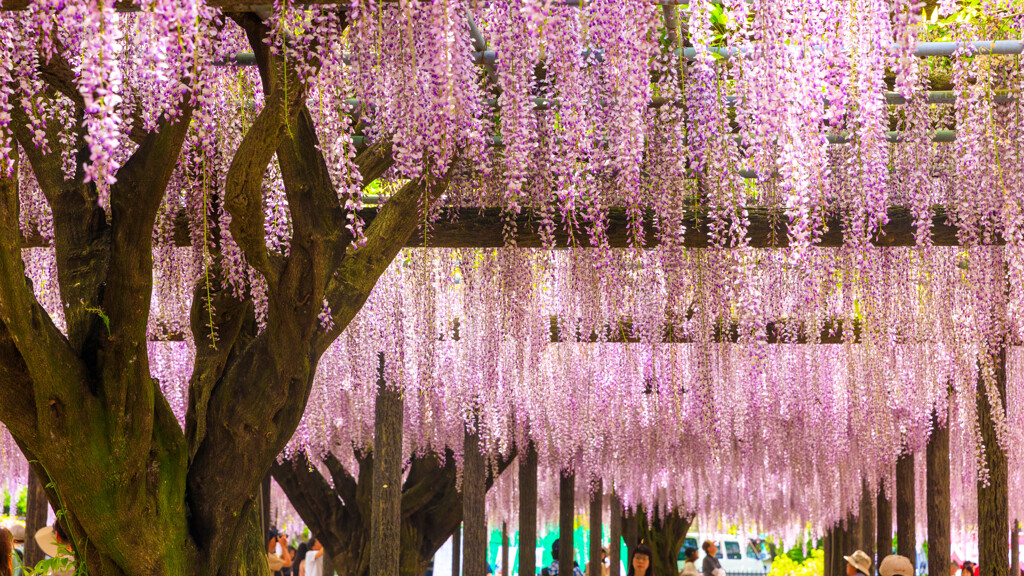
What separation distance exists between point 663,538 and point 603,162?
32.3ft

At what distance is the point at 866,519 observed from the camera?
991cm

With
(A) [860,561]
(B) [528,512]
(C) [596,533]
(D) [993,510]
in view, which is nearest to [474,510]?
(B) [528,512]

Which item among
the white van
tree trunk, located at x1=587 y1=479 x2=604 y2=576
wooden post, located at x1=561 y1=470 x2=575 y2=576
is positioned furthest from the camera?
the white van

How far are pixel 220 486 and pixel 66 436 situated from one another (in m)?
0.57

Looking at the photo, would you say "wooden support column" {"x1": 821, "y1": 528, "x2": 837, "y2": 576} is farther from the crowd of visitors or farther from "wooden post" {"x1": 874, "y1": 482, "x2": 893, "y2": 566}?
the crowd of visitors

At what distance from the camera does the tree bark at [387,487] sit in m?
5.74

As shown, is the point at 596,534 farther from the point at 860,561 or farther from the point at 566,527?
the point at 860,561

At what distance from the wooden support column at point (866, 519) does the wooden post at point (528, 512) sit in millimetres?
3422

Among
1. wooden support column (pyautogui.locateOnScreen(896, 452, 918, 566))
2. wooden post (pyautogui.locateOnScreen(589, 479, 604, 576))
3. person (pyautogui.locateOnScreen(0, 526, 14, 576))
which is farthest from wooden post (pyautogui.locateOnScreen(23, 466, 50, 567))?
wooden support column (pyautogui.locateOnScreen(896, 452, 918, 566))

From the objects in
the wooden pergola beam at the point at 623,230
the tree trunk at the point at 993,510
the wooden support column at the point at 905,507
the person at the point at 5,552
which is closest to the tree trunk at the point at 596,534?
the wooden support column at the point at 905,507

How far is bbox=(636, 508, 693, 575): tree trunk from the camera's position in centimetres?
1248

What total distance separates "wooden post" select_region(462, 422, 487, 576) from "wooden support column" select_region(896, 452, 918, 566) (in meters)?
3.69

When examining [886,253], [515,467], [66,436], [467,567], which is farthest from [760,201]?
[515,467]

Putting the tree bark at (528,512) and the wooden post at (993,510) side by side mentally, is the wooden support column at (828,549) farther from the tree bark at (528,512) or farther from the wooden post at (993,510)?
the wooden post at (993,510)
